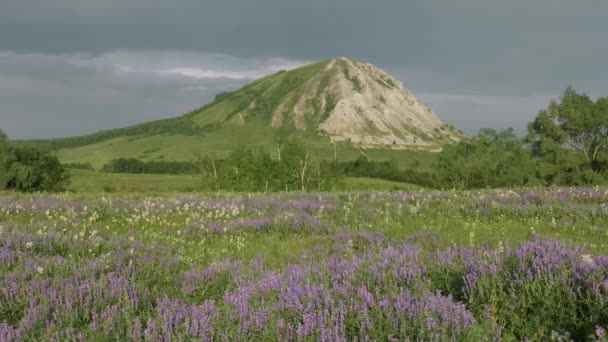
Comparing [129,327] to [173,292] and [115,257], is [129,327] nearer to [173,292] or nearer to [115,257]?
[173,292]

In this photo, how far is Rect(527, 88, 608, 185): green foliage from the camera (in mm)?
77250

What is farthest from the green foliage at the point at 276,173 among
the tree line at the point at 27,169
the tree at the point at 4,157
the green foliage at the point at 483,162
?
the green foliage at the point at 483,162

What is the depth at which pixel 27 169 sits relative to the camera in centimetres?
9244

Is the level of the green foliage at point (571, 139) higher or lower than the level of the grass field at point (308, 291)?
higher

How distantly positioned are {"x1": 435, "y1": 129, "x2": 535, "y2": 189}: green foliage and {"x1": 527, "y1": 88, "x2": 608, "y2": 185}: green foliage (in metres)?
29.0

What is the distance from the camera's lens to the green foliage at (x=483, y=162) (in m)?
119

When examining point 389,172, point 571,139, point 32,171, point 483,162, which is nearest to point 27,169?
point 32,171

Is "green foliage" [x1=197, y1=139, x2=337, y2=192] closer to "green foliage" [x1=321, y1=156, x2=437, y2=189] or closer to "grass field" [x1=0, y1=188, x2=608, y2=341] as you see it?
"grass field" [x1=0, y1=188, x2=608, y2=341]

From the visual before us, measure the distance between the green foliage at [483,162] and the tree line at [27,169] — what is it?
9223 cm

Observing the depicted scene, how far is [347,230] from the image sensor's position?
30.9 feet

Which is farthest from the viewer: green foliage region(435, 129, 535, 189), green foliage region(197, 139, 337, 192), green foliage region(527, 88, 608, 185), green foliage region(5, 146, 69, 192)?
green foliage region(435, 129, 535, 189)

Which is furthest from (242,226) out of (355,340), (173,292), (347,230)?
(355,340)

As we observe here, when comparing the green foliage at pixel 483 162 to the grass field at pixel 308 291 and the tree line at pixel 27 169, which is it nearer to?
the tree line at pixel 27 169

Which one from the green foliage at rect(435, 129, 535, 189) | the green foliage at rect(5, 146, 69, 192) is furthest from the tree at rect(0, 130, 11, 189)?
the green foliage at rect(435, 129, 535, 189)
